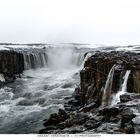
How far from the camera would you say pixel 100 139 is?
3143 millimetres

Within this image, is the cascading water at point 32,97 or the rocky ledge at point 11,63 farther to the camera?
the rocky ledge at point 11,63

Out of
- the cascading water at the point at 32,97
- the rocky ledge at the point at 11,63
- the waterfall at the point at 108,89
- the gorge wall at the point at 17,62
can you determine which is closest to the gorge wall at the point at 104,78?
the waterfall at the point at 108,89

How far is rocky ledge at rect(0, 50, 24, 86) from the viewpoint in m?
21.2

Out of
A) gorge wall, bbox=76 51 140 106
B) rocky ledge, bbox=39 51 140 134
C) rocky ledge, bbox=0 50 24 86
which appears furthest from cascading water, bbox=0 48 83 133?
gorge wall, bbox=76 51 140 106

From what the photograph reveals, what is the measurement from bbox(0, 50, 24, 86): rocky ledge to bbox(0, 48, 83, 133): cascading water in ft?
1.92

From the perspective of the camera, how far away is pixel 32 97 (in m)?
14.0

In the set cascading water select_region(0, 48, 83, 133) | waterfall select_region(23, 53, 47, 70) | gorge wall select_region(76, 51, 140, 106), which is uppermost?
gorge wall select_region(76, 51, 140, 106)

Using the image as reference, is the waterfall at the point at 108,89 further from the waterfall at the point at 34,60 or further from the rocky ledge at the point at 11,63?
the waterfall at the point at 34,60

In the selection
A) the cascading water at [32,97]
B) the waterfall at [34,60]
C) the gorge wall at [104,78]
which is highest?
the gorge wall at [104,78]

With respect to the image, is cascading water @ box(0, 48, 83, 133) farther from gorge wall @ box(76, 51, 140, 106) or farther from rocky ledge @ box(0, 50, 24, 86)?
gorge wall @ box(76, 51, 140, 106)

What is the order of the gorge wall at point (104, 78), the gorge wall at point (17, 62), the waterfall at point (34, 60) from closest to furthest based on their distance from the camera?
the gorge wall at point (104, 78) → the gorge wall at point (17, 62) → the waterfall at point (34, 60)

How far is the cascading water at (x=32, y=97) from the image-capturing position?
9756mm

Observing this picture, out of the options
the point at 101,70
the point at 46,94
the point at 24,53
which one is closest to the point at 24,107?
the point at 46,94

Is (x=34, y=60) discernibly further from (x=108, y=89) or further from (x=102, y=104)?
(x=102, y=104)
